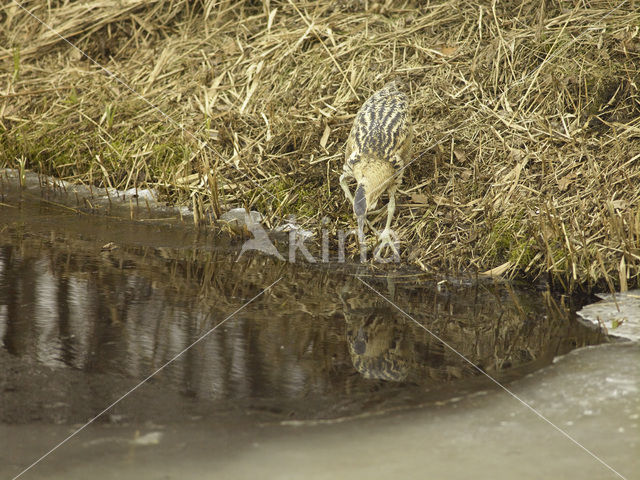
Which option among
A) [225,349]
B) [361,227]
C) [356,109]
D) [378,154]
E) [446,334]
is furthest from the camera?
[356,109]

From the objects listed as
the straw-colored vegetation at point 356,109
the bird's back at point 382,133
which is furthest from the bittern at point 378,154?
the straw-colored vegetation at point 356,109

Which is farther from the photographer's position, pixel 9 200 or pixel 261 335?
pixel 9 200

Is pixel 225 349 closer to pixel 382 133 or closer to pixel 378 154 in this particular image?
pixel 378 154

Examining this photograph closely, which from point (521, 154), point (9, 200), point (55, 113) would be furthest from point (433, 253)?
point (55, 113)

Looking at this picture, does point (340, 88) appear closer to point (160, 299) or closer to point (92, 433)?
point (160, 299)

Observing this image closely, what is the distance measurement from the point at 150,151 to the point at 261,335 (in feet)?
10.2

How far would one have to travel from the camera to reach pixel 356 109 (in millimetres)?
6281

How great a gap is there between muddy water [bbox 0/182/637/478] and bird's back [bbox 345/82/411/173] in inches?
39.1

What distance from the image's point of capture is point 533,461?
2.59 meters

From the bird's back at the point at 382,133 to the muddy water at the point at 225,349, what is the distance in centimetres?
99

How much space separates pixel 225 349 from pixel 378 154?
230 centimetres

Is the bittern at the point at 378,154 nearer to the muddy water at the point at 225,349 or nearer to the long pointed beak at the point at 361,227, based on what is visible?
the long pointed beak at the point at 361,227

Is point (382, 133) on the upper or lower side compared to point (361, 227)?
upper

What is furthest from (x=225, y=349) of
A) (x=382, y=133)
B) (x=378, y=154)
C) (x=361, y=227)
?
(x=382, y=133)
